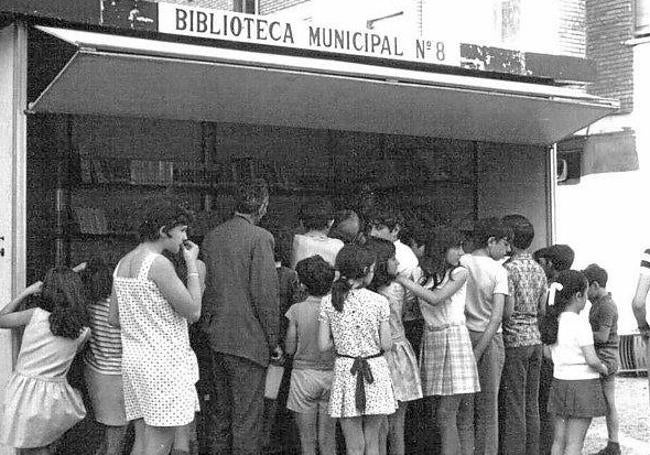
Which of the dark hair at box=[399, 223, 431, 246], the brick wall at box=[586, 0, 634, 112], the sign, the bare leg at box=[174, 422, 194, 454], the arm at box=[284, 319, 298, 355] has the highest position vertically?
the brick wall at box=[586, 0, 634, 112]

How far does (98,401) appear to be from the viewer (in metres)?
6.18

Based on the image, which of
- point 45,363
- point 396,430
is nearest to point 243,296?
point 45,363

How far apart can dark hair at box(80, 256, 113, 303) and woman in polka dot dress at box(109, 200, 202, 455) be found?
726mm

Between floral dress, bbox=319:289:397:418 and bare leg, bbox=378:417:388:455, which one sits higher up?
floral dress, bbox=319:289:397:418

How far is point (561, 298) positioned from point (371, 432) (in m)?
1.50

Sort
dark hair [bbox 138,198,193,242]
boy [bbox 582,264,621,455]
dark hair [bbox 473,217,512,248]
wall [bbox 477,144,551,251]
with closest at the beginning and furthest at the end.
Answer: dark hair [bbox 138,198,193,242], dark hair [bbox 473,217,512,248], boy [bbox 582,264,621,455], wall [bbox 477,144,551,251]

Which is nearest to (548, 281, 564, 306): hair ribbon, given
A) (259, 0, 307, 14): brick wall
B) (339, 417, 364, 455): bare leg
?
(339, 417, 364, 455): bare leg

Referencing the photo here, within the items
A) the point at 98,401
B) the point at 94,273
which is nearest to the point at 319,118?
the point at 94,273

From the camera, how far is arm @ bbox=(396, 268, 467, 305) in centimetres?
651

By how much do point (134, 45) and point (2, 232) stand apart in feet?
4.58

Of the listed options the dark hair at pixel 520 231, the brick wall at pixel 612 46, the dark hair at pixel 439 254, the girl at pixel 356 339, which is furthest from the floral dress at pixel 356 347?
the brick wall at pixel 612 46

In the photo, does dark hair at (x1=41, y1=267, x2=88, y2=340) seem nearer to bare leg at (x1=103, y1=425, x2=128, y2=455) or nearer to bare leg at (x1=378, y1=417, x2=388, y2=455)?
bare leg at (x1=103, y1=425, x2=128, y2=455)

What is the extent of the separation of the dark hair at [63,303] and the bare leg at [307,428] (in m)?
1.49

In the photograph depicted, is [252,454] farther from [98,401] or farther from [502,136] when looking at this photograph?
[502,136]
